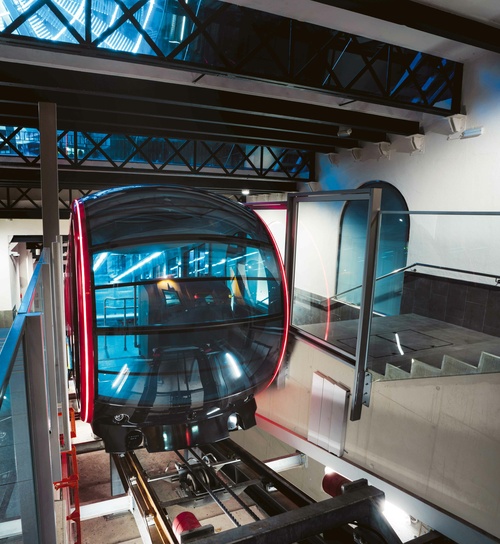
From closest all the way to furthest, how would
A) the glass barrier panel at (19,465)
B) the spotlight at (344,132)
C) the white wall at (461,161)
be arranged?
the glass barrier panel at (19,465) → the white wall at (461,161) → the spotlight at (344,132)

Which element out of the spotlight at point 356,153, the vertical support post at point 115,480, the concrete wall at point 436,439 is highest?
the spotlight at point 356,153

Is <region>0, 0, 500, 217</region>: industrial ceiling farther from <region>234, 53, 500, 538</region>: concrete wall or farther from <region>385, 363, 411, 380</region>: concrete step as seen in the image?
<region>385, 363, 411, 380</region>: concrete step

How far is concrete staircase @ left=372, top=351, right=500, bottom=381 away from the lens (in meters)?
3.92

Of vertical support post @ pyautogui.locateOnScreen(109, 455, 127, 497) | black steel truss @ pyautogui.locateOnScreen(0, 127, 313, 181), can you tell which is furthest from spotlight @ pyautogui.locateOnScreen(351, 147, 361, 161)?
vertical support post @ pyautogui.locateOnScreen(109, 455, 127, 497)

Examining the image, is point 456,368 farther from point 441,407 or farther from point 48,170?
point 48,170

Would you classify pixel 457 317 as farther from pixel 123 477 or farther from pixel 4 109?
pixel 4 109

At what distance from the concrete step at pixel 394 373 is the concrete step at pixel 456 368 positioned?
0.40m

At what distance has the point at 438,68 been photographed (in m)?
7.59

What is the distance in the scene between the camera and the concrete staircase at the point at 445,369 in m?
3.92

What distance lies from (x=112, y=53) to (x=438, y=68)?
580 centimetres

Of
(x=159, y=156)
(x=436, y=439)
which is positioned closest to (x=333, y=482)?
(x=436, y=439)

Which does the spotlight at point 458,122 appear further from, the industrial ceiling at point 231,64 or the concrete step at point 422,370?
the concrete step at point 422,370

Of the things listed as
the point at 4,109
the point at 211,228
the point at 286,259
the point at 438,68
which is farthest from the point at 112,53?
the point at 438,68

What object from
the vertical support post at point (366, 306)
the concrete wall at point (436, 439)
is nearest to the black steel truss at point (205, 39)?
the vertical support post at point (366, 306)
